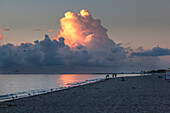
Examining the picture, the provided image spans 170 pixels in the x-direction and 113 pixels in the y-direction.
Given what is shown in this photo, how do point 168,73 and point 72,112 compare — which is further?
point 168,73

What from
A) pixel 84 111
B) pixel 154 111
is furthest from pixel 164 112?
pixel 84 111

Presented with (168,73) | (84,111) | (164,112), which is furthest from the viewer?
(168,73)

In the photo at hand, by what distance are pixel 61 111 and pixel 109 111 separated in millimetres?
3872

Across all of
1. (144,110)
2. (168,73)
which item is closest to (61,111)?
(144,110)

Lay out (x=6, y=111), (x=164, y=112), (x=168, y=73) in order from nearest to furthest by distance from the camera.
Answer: (x=164, y=112) → (x=6, y=111) → (x=168, y=73)

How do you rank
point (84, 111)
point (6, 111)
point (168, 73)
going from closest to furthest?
point (84, 111) → point (6, 111) → point (168, 73)

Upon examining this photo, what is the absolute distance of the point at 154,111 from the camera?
1712cm

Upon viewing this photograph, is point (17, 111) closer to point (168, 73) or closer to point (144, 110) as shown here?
point (144, 110)

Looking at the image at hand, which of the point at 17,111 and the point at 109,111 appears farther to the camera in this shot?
the point at 17,111

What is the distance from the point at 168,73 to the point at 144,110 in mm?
54641

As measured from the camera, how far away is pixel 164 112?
54.6ft

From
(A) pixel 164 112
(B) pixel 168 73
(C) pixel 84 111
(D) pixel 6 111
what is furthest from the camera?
(B) pixel 168 73

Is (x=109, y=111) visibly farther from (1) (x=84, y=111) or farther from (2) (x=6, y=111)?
(2) (x=6, y=111)

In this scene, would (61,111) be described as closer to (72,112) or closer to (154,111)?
(72,112)
